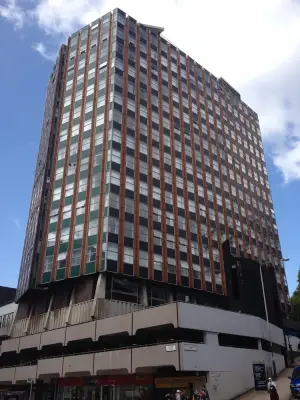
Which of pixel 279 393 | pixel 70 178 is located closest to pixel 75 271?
pixel 70 178

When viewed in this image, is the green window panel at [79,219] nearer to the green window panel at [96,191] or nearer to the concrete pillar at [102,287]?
the green window panel at [96,191]

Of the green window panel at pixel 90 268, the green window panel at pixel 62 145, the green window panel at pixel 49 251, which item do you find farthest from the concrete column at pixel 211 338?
the green window panel at pixel 62 145

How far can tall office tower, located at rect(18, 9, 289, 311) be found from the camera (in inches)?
2105

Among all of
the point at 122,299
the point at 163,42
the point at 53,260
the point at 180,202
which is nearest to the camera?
the point at 122,299

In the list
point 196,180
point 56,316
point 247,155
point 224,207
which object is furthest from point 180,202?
point 247,155

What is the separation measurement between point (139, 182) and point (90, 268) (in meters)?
16.5

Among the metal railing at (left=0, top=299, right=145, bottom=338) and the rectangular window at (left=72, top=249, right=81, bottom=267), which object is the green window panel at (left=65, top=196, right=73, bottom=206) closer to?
the rectangular window at (left=72, top=249, right=81, bottom=267)

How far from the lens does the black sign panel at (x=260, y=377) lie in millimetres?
37625

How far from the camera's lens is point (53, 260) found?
54312 millimetres

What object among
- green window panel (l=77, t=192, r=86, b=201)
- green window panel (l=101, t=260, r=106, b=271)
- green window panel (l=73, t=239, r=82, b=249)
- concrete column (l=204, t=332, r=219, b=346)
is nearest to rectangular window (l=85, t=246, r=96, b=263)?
green window panel (l=101, t=260, r=106, b=271)

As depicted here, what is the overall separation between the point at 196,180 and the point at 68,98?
28.3 m

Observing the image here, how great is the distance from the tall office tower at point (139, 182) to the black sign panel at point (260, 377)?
1815 cm

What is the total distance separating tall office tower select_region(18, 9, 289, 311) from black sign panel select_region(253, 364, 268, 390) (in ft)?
59.5

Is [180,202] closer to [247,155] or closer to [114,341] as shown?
[114,341]
